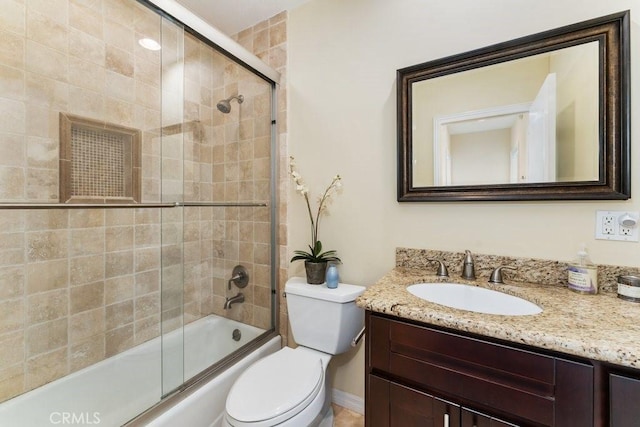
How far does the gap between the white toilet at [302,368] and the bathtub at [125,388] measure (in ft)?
1.21

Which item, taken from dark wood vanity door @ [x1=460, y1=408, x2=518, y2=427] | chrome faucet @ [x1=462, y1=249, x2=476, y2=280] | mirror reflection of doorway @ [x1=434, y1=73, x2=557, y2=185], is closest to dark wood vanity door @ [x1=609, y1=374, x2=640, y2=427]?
dark wood vanity door @ [x1=460, y1=408, x2=518, y2=427]

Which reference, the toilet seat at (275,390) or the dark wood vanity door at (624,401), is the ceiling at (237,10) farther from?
the dark wood vanity door at (624,401)

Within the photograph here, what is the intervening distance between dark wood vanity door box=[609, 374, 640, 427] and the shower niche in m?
2.07

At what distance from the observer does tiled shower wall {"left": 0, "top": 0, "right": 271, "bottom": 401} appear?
4.08 ft

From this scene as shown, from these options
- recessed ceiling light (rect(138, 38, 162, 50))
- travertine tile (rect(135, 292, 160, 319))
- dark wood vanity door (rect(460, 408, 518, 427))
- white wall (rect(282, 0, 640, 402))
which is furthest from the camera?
travertine tile (rect(135, 292, 160, 319))

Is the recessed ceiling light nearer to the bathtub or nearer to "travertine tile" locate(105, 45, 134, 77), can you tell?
"travertine tile" locate(105, 45, 134, 77)

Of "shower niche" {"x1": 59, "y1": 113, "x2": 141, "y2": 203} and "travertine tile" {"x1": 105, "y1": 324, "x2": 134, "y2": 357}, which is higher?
"shower niche" {"x1": 59, "y1": 113, "x2": 141, "y2": 203}

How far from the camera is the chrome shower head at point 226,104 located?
174cm

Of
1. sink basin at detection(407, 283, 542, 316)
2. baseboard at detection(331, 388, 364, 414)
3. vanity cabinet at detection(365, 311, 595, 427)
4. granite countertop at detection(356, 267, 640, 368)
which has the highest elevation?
granite countertop at detection(356, 267, 640, 368)

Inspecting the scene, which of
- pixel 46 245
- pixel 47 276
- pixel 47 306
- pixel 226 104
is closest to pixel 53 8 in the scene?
pixel 226 104

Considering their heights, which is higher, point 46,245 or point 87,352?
point 46,245

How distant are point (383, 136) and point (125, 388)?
189 centimetres

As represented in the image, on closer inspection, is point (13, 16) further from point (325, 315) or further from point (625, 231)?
point (625, 231)

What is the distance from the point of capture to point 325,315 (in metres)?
1.38
